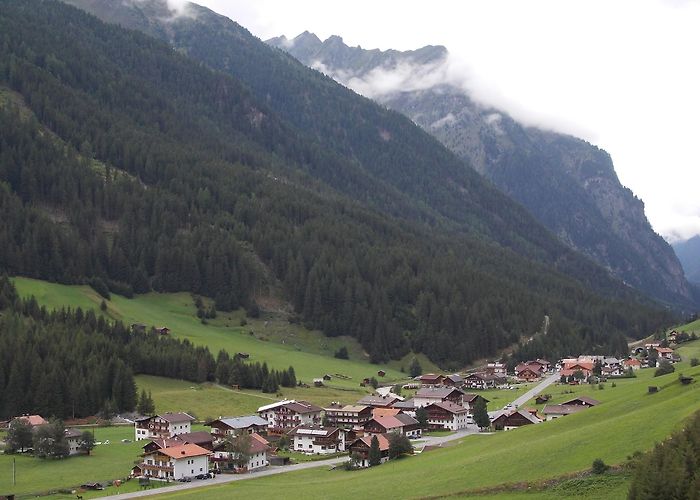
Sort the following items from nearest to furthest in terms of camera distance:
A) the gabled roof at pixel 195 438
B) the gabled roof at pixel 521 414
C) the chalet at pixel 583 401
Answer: the gabled roof at pixel 195 438
the gabled roof at pixel 521 414
the chalet at pixel 583 401

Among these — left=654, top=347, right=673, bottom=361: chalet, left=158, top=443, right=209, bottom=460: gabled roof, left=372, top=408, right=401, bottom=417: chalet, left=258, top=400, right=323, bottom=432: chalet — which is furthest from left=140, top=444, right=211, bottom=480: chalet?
left=654, top=347, right=673, bottom=361: chalet

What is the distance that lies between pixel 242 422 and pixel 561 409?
135 feet

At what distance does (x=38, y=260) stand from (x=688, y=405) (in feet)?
539

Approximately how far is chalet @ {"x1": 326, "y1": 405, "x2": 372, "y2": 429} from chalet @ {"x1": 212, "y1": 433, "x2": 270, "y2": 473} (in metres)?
21.0

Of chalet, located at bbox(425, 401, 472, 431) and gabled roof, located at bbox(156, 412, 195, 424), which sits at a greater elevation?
gabled roof, located at bbox(156, 412, 195, 424)

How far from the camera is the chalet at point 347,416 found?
118 m

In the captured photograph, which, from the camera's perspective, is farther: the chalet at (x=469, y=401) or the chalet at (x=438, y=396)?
the chalet at (x=438, y=396)

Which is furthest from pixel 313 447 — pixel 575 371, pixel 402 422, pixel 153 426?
pixel 575 371

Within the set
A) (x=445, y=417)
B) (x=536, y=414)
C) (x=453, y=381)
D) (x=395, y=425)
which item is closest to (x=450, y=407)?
(x=445, y=417)

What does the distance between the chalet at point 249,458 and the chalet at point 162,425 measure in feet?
32.7

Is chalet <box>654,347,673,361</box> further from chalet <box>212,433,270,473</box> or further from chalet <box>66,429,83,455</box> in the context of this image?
chalet <box>66,429,83,455</box>

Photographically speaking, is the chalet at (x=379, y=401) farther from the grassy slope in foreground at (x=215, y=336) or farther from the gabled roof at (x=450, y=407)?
the grassy slope in foreground at (x=215, y=336)

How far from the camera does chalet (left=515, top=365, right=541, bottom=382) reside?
594ft

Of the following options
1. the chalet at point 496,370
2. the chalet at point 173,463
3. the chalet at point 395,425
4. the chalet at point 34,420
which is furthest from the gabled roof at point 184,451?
the chalet at point 496,370
